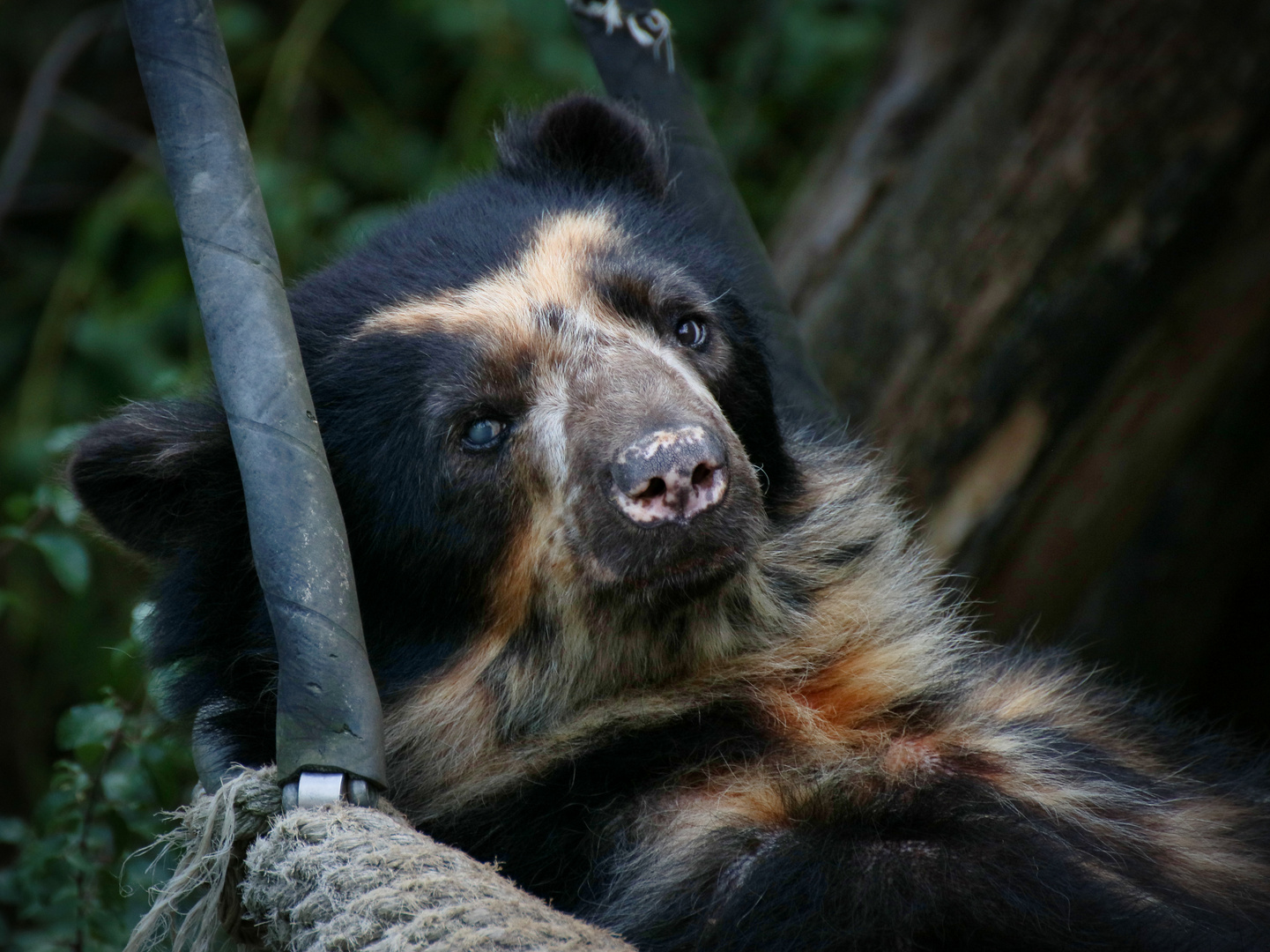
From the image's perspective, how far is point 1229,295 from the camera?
495cm

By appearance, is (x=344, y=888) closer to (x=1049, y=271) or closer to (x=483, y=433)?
(x=483, y=433)

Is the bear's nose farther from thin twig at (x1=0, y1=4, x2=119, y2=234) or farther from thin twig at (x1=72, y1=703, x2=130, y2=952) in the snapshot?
thin twig at (x1=0, y1=4, x2=119, y2=234)

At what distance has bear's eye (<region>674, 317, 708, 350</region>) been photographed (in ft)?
11.1

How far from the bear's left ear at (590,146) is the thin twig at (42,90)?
175 inches

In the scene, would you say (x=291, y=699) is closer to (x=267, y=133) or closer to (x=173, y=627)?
(x=173, y=627)

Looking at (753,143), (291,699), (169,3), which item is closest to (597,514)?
(291,699)

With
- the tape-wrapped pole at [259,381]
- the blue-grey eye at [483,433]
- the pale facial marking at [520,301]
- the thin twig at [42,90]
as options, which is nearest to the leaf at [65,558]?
the pale facial marking at [520,301]

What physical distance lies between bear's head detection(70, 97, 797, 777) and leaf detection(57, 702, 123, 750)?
0.63m

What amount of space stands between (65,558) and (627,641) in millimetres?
1859

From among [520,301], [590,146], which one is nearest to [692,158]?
[590,146]

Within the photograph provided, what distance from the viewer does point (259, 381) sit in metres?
2.28

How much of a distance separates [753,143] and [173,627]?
554 cm

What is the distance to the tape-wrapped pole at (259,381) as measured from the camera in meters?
2.24

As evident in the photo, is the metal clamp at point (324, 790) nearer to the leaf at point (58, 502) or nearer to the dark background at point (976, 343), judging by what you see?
the dark background at point (976, 343)
